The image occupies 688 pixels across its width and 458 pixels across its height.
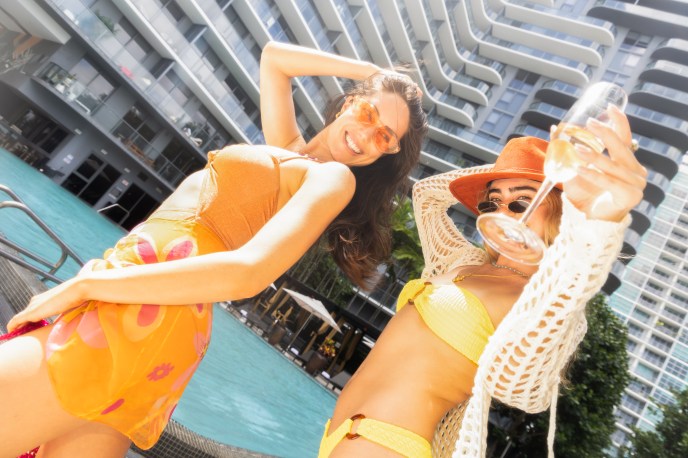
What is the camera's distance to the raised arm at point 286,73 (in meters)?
2.16

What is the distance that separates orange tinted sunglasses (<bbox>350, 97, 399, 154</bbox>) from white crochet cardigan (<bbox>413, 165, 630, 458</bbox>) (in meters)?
0.94

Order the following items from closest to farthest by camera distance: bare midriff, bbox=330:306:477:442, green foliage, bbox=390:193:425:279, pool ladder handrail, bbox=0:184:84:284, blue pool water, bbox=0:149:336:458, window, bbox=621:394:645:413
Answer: bare midriff, bbox=330:306:477:442 → pool ladder handrail, bbox=0:184:84:284 → blue pool water, bbox=0:149:336:458 → green foliage, bbox=390:193:425:279 → window, bbox=621:394:645:413

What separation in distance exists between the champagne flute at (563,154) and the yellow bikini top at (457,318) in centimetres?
33

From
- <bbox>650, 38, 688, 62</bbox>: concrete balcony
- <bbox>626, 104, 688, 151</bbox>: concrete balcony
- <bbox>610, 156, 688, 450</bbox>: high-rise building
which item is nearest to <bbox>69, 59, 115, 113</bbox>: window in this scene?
<bbox>626, 104, 688, 151</bbox>: concrete balcony

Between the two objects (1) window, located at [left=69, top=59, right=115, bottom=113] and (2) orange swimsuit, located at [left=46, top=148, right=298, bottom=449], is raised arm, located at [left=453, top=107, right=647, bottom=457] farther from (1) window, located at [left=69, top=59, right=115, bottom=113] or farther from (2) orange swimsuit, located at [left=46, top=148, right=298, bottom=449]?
(1) window, located at [left=69, top=59, right=115, bottom=113]

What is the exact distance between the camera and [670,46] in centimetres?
4031

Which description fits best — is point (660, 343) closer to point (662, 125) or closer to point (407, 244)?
point (662, 125)

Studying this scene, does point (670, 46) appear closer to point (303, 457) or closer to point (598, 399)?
point (598, 399)

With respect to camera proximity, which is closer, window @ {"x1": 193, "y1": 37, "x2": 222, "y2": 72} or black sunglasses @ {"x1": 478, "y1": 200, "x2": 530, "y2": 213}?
black sunglasses @ {"x1": 478, "y1": 200, "x2": 530, "y2": 213}

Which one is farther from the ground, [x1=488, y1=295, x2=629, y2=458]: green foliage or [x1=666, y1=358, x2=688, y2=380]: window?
[x1=666, y1=358, x2=688, y2=380]: window

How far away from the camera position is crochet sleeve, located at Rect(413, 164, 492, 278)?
8.06 feet

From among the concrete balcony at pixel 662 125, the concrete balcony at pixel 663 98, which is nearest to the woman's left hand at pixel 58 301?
the concrete balcony at pixel 662 125

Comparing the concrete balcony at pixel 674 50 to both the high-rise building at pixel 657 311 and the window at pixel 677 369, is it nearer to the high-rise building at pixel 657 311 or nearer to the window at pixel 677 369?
the high-rise building at pixel 657 311

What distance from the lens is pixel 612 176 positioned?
119 cm
